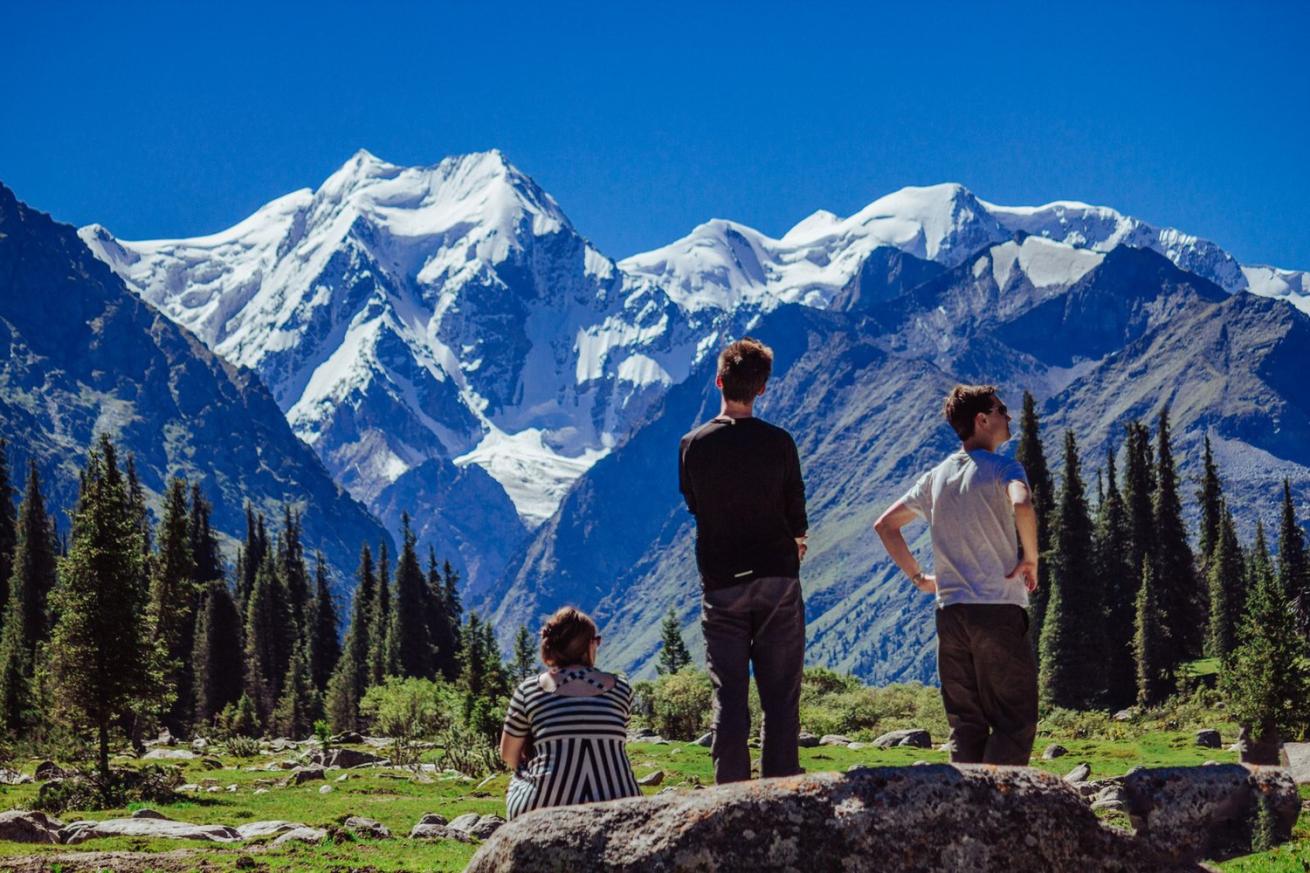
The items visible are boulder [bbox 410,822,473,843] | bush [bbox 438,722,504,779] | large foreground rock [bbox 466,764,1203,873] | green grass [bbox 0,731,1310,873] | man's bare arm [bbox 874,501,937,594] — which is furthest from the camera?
bush [bbox 438,722,504,779]

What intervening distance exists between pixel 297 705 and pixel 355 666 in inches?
727

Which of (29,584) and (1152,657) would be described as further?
(29,584)

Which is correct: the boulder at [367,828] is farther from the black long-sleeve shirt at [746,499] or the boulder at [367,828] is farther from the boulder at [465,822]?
the black long-sleeve shirt at [746,499]

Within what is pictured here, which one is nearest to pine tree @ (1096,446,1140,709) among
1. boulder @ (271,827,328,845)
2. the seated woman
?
boulder @ (271,827,328,845)

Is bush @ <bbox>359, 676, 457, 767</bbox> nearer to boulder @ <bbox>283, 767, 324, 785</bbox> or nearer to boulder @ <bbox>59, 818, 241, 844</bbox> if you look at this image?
boulder @ <bbox>283, 767, 324, 785</bbox>

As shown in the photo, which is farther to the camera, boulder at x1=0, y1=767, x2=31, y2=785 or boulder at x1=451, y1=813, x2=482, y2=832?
boulder at x1=0, y1=767, x2=31, y2=785

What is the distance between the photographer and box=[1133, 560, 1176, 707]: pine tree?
98.4 meters

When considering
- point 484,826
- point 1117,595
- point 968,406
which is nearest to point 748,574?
point 968,406

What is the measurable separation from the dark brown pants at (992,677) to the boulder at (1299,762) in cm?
1248

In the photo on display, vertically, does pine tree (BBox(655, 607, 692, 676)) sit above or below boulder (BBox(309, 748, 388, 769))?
A: above

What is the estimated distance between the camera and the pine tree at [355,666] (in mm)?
124000

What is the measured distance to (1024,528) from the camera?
13188 mm

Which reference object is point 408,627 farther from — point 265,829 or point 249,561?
point 265,829

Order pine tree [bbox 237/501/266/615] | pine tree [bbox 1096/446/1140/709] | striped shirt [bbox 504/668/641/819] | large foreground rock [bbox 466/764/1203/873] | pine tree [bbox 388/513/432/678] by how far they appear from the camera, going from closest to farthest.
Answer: large foreground rock [bbox 466/764/1203/873]
striped shirt [bbox 504/668/641/819]
pine tree [bbox 1096/446/1140/709]
pine tree [bbox 388/513/432/678]
pine tree [bbox 237/501/266/615]
